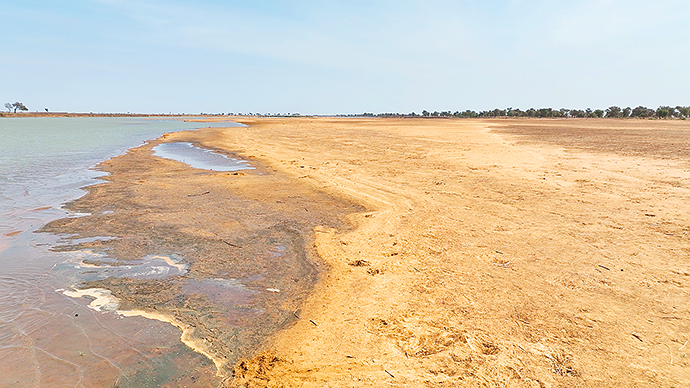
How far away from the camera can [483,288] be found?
15.8ft

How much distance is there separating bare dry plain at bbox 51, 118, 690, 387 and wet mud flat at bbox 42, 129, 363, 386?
0.34ft

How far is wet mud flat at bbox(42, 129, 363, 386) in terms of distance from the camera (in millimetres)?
4277

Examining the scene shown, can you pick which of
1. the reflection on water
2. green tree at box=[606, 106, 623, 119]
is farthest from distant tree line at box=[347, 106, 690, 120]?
the reflection on water

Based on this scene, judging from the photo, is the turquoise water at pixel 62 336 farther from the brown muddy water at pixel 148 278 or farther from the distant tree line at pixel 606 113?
the distant tree line at pixel 606 113

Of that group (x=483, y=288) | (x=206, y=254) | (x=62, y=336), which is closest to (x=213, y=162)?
(x=206, y=254)

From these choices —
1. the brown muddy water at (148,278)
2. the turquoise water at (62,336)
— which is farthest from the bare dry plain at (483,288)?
the turquoise water at (62,336)

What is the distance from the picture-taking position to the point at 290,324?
4176 mm

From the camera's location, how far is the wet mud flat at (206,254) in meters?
4.28

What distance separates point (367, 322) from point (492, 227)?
3.97 m

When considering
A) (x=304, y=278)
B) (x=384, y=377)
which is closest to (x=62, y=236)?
(x=304, y=278)

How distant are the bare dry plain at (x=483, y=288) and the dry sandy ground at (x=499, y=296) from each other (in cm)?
2

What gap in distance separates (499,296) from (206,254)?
4233mm

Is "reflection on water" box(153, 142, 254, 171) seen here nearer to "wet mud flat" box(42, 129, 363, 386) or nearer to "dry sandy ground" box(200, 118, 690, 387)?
"wet mud flat" box(42, 129, 363, 386)

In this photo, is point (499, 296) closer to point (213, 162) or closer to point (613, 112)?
point (213, 162)
